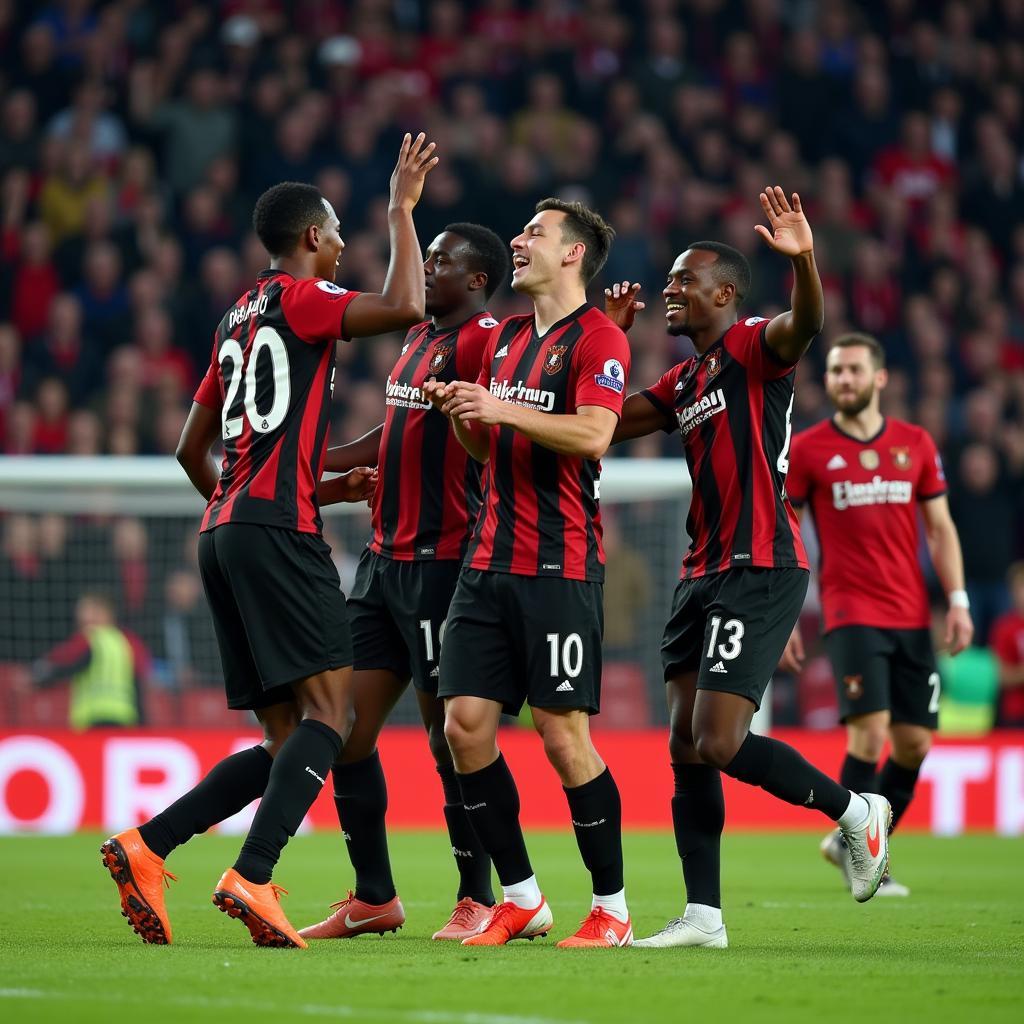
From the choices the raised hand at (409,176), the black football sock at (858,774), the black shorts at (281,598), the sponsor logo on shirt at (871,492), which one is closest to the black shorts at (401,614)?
the black shorts at (281,598)

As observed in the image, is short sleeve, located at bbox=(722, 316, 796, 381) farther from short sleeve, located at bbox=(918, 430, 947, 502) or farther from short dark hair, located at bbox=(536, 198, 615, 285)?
short sleeve, located at bbox=(918, 430, 947, 502)

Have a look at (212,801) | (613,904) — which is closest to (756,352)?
(613,904)

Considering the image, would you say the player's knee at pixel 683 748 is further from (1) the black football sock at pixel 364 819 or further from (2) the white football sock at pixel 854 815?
(1) the black football sock at pixel 364 819

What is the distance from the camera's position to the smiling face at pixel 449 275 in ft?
21.0

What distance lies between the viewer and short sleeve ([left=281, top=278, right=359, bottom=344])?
5.55m

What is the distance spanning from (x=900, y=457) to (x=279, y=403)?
12.5ft

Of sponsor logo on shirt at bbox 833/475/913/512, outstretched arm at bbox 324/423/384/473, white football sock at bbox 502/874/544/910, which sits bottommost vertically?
white football sock at bbox 502/874/544/910

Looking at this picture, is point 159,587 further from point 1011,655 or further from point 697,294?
point 697,294

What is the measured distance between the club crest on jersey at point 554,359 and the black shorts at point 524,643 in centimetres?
70

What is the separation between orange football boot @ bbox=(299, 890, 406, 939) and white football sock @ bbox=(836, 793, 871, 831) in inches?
61.9

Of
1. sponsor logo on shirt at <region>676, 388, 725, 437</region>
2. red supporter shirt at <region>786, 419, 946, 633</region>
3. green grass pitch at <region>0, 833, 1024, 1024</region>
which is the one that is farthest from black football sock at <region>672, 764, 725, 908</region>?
red supporter shirt at <region>786, 419, 946, 633</region>

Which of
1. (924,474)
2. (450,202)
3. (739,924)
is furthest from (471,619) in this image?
(450,202)

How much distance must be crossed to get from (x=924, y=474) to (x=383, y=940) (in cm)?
387

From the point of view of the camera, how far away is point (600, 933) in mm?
5547
